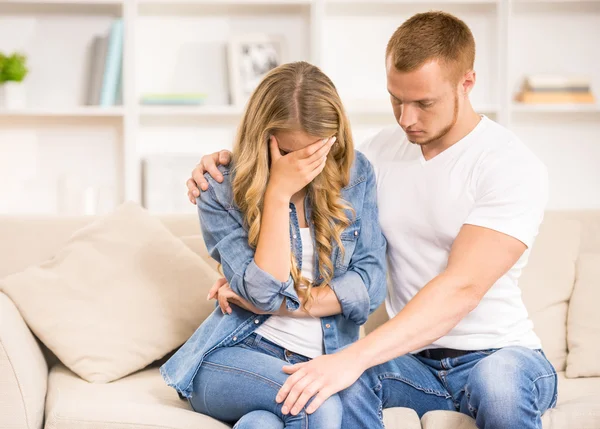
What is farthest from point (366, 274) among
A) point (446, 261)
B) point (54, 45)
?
point (54, 45)

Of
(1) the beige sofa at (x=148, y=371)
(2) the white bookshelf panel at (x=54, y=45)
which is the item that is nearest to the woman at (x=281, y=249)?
(1) the beige sofa at (x=148, y=371)

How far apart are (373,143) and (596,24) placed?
210 centimetres

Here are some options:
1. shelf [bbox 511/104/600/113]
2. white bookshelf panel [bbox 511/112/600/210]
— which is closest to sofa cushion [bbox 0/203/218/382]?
shelf [bbox 511/104/600/113]

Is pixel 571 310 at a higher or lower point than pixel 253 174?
lower

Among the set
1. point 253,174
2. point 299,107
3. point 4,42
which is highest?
point 4,42

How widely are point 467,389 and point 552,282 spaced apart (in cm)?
73

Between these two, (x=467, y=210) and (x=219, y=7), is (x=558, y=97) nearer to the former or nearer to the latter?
(x=219, y=7)

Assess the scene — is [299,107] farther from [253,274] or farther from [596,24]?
[596,24]

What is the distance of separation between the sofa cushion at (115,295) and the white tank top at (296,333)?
17.4 inches

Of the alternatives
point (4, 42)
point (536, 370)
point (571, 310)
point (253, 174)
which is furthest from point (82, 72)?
point (536, 370)

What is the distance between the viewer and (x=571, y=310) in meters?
2.22

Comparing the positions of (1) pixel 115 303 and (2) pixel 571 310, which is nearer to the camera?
(1) pixel 115 303

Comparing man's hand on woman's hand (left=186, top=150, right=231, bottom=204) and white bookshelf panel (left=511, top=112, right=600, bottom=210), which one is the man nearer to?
man's hand on woman's hand (left=186, top=150, right=231, bottom=204)

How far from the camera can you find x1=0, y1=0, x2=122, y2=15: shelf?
11.1 ft
